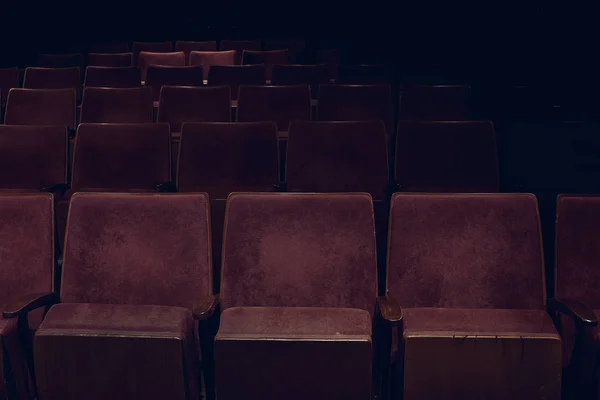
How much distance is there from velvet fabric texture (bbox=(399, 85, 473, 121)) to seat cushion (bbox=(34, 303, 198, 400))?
0.84 meters

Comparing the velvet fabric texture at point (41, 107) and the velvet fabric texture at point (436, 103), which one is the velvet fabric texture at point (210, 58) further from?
the velvet fabric texture at point (436, 103)

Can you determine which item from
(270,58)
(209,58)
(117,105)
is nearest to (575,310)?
(117,105)

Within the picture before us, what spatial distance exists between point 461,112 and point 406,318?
0.75 meters

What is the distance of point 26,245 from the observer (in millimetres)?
709

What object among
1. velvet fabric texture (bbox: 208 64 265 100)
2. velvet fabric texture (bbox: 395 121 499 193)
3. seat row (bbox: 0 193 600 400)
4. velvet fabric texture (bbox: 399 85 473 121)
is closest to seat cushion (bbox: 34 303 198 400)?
seat row (bbox: 0 193 600 400)

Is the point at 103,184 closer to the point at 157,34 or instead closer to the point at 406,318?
the point at 406,318

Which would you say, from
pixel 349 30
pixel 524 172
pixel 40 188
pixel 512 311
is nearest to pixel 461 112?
pixel 524 172

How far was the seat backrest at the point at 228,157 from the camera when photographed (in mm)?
1001

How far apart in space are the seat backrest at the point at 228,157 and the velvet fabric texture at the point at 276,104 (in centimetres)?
28

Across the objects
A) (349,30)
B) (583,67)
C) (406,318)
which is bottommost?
(406,318)

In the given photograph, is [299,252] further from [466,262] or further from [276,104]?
[276,104]

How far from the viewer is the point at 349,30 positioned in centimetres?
270

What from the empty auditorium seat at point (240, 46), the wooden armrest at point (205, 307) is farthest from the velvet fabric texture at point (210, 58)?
the wooden armrest at point (205, 307)

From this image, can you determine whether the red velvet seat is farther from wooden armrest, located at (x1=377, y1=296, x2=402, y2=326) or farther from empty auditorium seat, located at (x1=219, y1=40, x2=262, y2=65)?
wooden armrest, located at (x1=377, y1=296, x2=402, y2=326)
